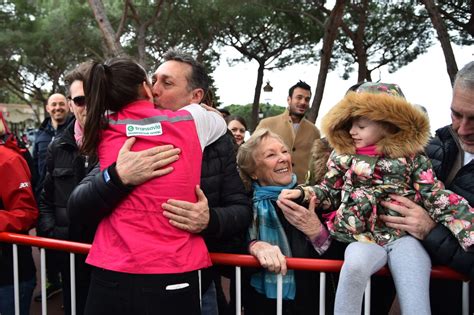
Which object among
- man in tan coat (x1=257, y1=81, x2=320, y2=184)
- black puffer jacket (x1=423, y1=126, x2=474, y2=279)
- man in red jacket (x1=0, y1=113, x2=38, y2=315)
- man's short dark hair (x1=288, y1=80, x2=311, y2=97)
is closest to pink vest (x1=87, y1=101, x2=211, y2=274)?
black puffer jacket (x1=423, y1=126, x2=474, y2=279)

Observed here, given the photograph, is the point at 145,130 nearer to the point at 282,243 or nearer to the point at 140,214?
the point at 140,214

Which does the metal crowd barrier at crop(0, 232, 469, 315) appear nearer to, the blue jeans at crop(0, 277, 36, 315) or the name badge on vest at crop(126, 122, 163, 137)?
the blue jeans at crop(0, 277, 36, 315)

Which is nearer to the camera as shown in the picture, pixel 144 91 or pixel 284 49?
pixel 144 91

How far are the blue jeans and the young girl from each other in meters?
1.71

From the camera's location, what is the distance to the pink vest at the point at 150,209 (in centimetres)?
156

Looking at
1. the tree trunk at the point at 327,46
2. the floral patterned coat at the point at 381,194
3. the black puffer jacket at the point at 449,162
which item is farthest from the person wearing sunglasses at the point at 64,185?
the tree trunk at the point at 327,46

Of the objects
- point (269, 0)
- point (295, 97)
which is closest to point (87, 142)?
point (295, 97)

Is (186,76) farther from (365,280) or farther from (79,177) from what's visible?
(365,280)

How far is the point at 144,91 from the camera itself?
67.7 inches

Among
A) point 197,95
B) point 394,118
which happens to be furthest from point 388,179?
point 197,95

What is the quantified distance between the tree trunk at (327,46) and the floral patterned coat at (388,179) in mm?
7773

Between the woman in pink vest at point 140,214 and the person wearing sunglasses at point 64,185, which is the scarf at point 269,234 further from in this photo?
the person wearing sunglasses at point 64,185

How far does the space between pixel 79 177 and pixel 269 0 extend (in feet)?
43.4

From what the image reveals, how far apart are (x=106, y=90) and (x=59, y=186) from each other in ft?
3.97
